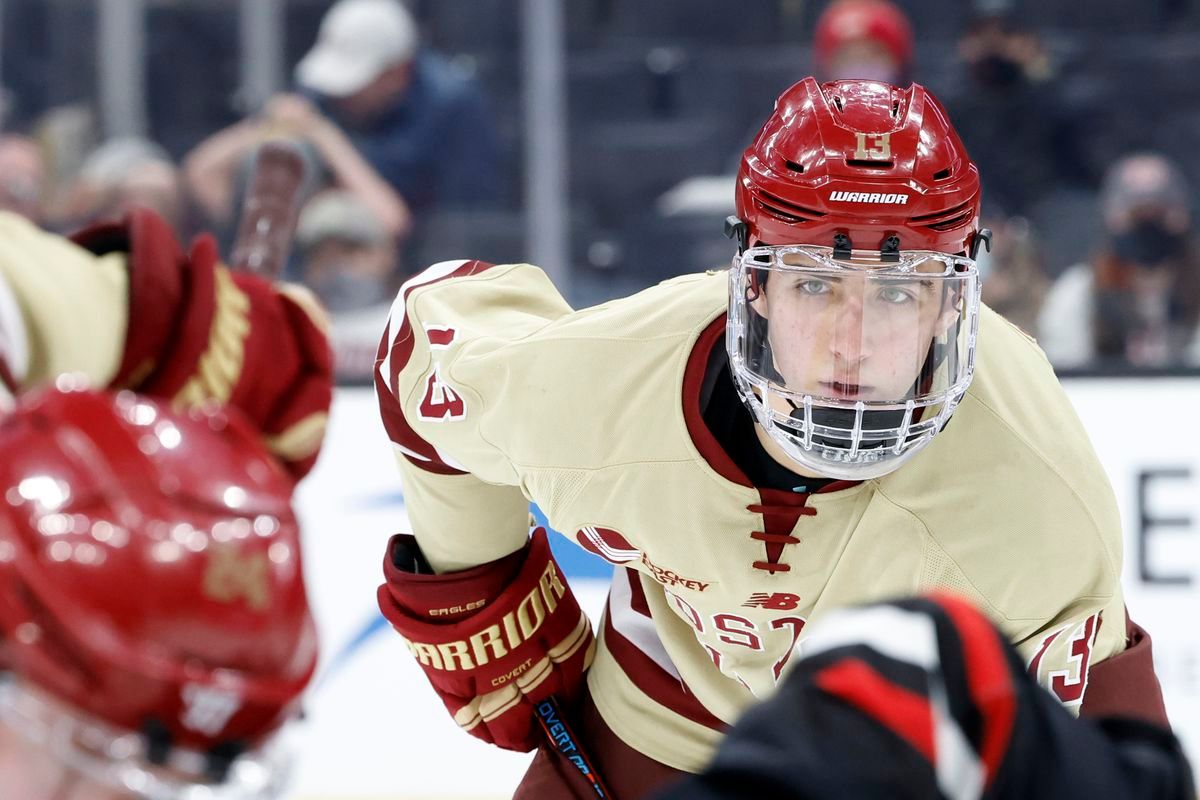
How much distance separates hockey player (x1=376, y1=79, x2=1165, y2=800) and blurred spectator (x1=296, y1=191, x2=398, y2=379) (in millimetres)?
1763

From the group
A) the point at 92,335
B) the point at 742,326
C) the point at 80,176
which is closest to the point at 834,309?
the point at 742,326

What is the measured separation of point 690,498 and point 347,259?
7.23 ft

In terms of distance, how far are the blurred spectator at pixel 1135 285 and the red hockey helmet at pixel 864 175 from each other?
1.56 metres

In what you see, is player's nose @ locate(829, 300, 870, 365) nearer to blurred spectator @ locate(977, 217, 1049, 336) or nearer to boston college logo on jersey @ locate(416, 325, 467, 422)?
boston college logo on jersey @ locate(416, 325, 467, 422)

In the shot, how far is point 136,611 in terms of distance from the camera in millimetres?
926

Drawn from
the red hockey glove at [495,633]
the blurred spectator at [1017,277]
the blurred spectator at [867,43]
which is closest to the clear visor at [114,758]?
the red hockey glove at [495,633]

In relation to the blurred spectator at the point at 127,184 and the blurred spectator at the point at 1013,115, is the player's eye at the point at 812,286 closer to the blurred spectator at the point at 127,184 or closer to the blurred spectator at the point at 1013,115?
the blurred spectator at the point at 1013,115

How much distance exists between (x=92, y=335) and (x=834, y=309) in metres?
0.72

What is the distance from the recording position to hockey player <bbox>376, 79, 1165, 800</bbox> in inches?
62.7

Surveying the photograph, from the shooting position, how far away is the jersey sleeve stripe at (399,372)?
194 cm

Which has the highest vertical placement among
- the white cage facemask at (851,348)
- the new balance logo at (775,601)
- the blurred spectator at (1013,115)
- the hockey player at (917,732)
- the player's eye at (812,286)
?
the hockey player at (917,732)

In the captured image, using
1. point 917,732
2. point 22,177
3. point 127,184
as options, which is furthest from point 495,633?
point 22,177

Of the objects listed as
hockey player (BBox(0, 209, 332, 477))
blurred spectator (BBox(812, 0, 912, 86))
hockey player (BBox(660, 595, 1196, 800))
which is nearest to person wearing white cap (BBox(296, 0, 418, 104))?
blurred spectator (BBox(812, 0, 912, 86))

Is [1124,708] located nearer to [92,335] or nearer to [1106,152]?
[92,335]
